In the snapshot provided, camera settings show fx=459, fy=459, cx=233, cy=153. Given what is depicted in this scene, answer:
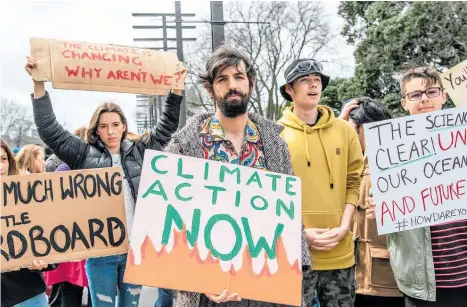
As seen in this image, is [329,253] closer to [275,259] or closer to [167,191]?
[275,259]

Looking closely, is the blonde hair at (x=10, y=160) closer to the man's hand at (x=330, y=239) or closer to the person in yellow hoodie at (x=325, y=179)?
the person in yellow hoodie at (x=325, y=179)

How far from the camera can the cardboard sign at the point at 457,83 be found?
2.92m

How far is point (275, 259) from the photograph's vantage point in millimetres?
1860

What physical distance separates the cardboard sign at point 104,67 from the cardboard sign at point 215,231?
1301 millimetres

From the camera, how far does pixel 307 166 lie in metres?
2.53

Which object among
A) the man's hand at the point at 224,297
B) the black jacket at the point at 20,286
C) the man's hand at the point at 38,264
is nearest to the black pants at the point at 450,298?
the man's hand at the point at 224,297

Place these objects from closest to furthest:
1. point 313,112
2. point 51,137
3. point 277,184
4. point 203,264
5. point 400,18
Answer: point 203,264, point 277,184, point 313,112, point 51,137, point 400,18

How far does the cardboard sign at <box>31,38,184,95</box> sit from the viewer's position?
2773mm

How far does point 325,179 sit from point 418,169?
0.48m

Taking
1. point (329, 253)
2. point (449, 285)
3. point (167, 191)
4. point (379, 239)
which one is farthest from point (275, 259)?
point (379, 239)

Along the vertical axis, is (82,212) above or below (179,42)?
below

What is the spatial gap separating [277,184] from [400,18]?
2200 centimetres

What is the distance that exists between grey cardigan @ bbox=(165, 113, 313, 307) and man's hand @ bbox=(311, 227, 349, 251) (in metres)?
0.32

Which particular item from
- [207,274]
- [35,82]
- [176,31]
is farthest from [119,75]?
[176,31]
